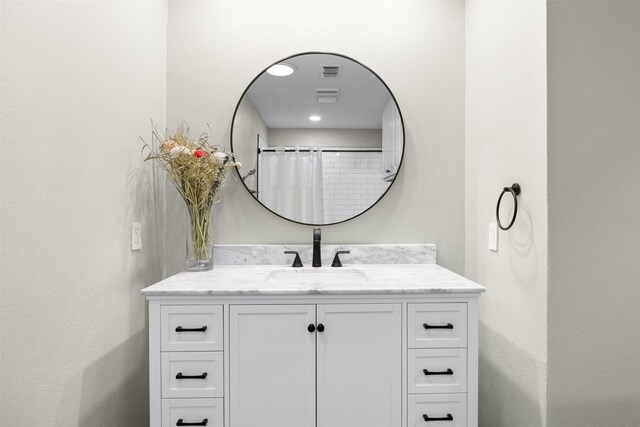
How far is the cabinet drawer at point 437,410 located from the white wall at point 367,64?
0.79 m

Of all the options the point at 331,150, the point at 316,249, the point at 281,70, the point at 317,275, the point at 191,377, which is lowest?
the point at 191,377

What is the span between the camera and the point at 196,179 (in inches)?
64.6

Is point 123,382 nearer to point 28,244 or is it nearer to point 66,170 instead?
point 28,244

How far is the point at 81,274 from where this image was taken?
1.26 m

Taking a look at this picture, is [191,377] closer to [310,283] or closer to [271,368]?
[271,368]

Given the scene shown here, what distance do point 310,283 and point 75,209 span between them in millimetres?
867

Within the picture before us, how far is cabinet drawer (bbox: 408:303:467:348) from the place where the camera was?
4.28ft

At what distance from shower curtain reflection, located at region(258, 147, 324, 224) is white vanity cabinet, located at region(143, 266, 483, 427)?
0.68m

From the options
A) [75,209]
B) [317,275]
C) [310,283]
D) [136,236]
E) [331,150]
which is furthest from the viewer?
[331,150]

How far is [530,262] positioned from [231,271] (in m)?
1.26

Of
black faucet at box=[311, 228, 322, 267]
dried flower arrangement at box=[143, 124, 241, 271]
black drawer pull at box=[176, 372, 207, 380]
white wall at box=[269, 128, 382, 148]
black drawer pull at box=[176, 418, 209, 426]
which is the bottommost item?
black drawer pull at box=[176, 418, 209, 426]

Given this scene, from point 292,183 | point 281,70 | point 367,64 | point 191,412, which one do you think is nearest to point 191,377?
point 191,412

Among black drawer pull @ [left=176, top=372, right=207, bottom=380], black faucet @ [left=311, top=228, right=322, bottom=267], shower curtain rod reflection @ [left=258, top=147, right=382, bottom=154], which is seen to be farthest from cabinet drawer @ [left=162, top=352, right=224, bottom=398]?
shower curtain rod reflection @ [left=258, top=147, right=382, bottom=154]

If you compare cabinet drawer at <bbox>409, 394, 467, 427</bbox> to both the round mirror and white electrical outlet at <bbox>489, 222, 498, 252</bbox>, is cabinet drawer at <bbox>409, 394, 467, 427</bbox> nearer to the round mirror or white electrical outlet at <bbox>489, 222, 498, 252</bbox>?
white electrical outlet at <bbox>489, 222, 498, 252</bbox>
